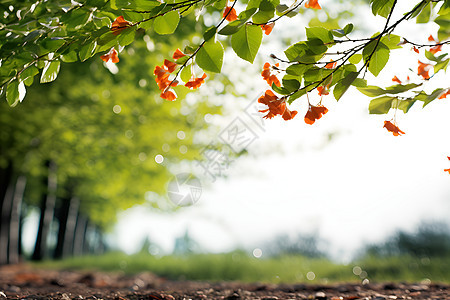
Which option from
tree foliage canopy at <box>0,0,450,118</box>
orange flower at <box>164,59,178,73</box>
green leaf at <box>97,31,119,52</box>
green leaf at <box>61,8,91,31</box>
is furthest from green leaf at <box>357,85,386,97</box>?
green leaf at <box>61,8,91,31</box>

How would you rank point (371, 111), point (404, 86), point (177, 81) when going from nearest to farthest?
point (404, 86), point (371, 111), point (177, 81)

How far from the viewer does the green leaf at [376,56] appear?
1.72m

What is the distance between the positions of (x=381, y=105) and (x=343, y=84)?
0.21 meters

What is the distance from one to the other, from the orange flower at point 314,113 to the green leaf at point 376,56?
293 mm

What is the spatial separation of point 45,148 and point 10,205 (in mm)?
2589

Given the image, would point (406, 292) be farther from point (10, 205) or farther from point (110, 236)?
point (110, 236)

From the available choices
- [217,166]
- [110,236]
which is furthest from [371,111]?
[110,236]

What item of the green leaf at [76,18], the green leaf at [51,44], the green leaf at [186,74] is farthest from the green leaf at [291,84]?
the green leaf at [51,44]

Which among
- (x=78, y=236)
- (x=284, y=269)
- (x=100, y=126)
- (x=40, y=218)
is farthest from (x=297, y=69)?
(x=78, y=236)

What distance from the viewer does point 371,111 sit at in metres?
1.74

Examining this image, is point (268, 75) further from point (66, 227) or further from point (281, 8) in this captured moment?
point (66, 227)

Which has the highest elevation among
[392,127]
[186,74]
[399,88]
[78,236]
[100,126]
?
[100,126]

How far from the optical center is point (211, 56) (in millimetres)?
1653

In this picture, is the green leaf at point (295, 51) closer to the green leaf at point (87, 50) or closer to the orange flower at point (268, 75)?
the orange flower at point (268, 75)
